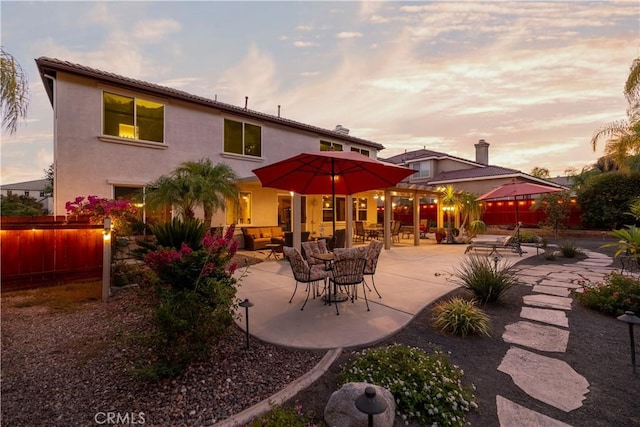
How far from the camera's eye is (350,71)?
10.8m

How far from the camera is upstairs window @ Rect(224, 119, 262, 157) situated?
11580mm

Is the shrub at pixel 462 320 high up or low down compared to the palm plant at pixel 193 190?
down

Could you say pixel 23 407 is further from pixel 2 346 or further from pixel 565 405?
pixel 565 405

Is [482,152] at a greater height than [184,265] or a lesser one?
greater

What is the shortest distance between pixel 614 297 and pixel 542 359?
8.84 ft

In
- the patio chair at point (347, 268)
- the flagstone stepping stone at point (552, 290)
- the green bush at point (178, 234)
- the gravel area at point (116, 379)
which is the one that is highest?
the green bush at point (178, 234)

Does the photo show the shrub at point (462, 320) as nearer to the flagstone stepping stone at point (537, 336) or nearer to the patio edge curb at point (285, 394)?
the flagstone stepping stone at point (537, 336)

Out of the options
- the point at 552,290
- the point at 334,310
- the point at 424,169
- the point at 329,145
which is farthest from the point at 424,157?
the point at 334,310

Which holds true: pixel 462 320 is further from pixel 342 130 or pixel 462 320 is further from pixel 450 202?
pixel 342 130

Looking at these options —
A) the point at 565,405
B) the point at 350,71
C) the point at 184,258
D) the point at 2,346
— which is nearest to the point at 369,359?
the point at 565,405

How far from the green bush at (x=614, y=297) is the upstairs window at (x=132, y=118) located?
487 inches

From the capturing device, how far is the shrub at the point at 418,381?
2342 mm

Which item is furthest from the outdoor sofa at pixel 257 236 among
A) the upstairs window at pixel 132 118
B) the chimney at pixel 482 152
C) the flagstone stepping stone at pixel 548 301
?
the chimney at pixel 482 152

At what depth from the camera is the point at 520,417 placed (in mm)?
2316
